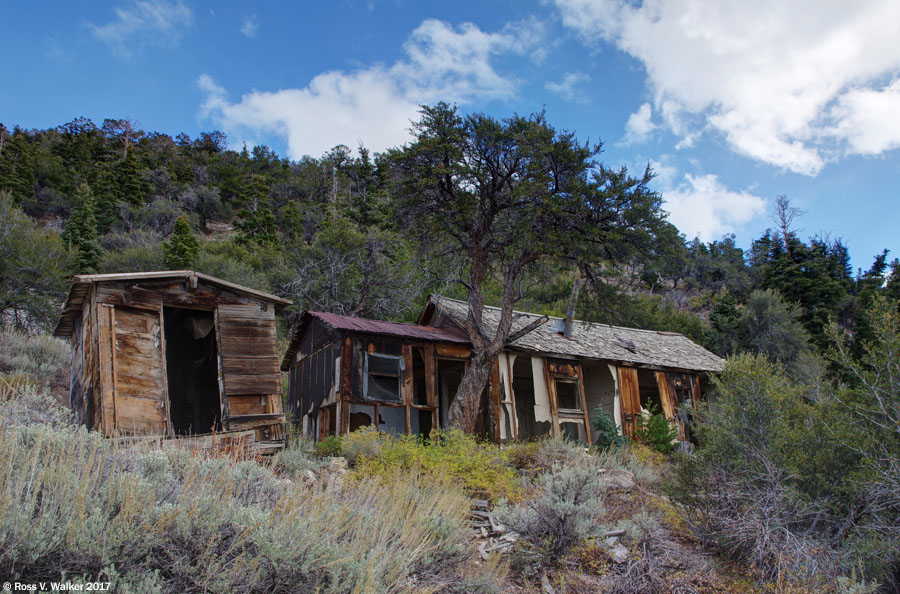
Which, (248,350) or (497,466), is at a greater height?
(248,350)

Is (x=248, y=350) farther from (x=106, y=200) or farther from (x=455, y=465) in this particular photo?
(x=106, y=200)

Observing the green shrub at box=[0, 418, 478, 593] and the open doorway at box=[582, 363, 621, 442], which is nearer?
the green shrub at box=[0, 418, 478, 593]

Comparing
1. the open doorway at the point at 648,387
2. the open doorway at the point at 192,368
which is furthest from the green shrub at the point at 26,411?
the open doorway at the point at 648,387

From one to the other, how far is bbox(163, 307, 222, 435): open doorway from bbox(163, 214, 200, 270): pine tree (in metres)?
14.0

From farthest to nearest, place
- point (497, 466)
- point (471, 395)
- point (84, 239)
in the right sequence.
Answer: point (84, 239) → point (471, 395) → point (497, 466)

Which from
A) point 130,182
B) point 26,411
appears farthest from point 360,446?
point 130,182

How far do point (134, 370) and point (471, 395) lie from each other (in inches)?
304

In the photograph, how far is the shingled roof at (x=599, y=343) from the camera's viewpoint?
18.1 metres

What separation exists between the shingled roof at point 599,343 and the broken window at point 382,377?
2846 millimetres

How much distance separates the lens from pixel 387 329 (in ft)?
49.7

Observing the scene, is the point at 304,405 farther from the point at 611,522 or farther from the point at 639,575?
the point at 639,575

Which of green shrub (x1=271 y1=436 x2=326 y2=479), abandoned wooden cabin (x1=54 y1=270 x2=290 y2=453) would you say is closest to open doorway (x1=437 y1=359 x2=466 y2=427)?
abandoned wooden cabin (x1=54 y1=270 x2=290 y2=453)

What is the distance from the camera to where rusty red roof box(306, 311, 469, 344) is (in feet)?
47.3

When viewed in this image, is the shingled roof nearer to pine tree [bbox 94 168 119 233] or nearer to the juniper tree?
the juniper tree
